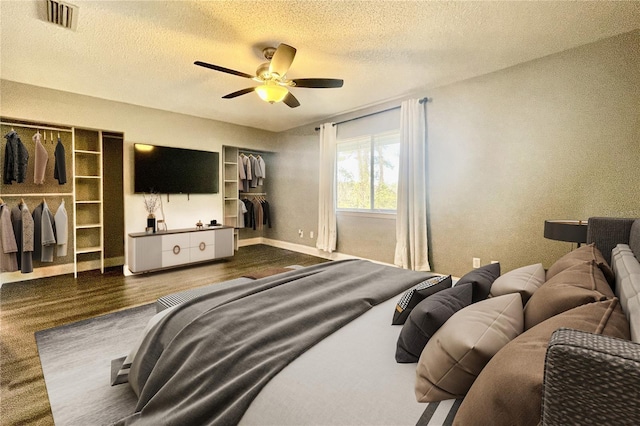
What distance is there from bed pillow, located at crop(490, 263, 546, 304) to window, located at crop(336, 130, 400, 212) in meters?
2.91

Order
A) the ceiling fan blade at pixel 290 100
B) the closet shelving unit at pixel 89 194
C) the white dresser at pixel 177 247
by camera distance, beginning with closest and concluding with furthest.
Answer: the ceiling fan blade at pixel 290 100 < the white dresser at pixel 177 247 < the closet shelving unit at pixel 89 194

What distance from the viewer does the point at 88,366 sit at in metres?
1.89

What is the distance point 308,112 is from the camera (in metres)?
4.89

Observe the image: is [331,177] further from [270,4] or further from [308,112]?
[270,4]

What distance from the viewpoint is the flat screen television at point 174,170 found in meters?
4.48

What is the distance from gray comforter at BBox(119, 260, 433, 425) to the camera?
100cm

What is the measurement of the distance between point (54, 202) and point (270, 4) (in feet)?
13.2

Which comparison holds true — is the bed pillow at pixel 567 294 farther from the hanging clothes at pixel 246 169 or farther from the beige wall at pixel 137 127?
the hanging clothes at pixel 246 169

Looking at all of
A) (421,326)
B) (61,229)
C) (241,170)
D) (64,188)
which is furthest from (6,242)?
(421,326)

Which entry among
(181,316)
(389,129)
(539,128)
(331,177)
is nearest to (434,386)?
(181,316)

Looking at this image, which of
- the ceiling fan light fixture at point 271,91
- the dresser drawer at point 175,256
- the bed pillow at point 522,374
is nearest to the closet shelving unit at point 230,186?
the dresser drawer at point 175,256

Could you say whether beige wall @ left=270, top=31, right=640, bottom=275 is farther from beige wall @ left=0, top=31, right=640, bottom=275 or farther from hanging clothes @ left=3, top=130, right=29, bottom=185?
hanging clothes @ left=3, top=130, right=29, bottom=185

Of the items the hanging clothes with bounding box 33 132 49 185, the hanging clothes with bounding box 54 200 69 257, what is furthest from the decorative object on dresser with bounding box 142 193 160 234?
the hanging clothes with bounding box 33 132 49 185

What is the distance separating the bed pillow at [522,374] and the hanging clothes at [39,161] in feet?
16.5
